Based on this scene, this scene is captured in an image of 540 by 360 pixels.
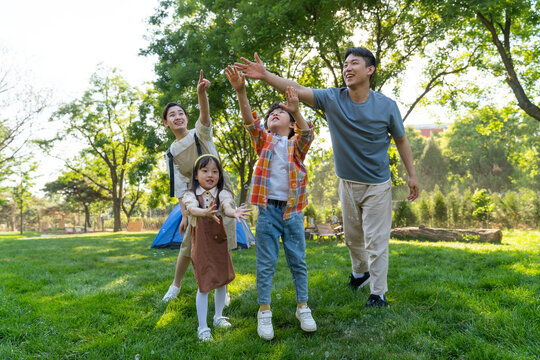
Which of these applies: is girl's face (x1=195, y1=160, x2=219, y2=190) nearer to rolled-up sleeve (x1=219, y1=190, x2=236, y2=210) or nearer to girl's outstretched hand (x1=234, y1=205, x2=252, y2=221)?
rolled-up sleeve (x1=219, y1=190, x2=236, y2=210)

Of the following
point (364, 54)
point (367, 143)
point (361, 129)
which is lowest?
point (367, 143)

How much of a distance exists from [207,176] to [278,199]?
65 cm

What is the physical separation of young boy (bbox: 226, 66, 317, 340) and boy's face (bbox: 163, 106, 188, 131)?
37.8 inches

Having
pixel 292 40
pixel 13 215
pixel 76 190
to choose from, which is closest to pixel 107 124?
pixel 76 190

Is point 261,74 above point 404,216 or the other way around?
above

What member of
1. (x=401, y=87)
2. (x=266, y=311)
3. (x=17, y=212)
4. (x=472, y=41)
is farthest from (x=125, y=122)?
(x=17, y=212)

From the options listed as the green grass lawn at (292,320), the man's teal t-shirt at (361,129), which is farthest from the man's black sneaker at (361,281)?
the man's teal t-shirt at (361,129)

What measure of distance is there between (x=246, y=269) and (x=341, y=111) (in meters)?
3.39

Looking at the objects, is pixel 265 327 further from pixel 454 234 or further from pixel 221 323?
pixel 454 234

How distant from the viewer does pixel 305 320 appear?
2.73 m

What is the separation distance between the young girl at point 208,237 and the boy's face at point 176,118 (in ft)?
2.56

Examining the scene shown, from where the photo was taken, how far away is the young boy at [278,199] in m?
2.85

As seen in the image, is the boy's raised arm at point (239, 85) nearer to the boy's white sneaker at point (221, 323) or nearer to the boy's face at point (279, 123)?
the boy's face at point (279, 123)

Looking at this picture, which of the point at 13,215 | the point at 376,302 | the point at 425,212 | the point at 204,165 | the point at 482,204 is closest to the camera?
the point at 204,165
